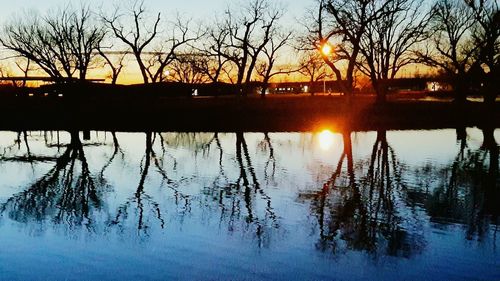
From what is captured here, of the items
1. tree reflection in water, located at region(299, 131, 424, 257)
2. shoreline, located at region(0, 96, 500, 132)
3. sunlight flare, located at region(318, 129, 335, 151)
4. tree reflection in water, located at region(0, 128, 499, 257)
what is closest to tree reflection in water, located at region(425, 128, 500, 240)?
tree reflection in water, located at region(0, 128, 499, 257)

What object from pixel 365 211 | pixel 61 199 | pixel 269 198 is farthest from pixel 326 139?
pixel 61 199

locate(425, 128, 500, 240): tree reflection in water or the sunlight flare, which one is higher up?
the sunlight flare

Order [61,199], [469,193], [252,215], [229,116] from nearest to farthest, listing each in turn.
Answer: [252,215]
[61,199]
[469,193]
[229,116]

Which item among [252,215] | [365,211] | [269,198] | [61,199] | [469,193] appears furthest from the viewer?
[469,193]

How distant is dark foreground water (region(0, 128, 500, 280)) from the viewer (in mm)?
8375

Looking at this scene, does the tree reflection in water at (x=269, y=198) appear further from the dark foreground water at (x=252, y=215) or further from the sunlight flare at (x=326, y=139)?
the sunlight flare at (x=326, y=139)

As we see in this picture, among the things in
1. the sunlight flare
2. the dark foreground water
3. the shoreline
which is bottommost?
the dark foreground water

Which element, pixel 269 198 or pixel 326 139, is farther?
pixel 326 139

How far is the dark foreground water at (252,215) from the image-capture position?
8.38 metres

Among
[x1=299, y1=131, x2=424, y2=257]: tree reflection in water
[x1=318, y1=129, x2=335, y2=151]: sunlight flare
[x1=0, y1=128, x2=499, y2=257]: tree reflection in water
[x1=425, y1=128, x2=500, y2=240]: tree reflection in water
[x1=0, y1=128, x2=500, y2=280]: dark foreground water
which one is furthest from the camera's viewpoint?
[x1=318, y1=129, x2=335, y2=151]: sunlight flare

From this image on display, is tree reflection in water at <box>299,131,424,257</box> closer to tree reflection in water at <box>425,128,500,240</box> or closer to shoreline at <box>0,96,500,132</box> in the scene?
tree reflection in water at <box>425,128,500,240</box>

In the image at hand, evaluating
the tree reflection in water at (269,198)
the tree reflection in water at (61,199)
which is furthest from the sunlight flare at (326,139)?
the tree reflection in water at (61,199)

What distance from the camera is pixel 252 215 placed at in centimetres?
1182

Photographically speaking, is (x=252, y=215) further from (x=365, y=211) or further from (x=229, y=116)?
(x=229, y=116)
